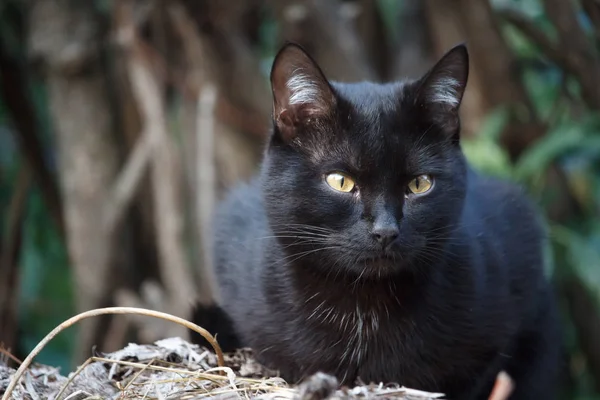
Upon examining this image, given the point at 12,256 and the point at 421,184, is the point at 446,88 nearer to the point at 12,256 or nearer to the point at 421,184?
the point at 421,184

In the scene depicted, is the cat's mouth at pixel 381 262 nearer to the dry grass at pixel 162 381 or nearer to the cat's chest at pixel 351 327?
the cat's chest at pixel 351 327

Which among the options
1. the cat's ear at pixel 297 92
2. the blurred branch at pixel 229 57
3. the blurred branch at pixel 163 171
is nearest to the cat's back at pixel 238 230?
the cat's ear at pixel 297 92

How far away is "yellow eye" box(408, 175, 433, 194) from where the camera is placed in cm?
172

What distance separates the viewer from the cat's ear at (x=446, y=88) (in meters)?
1.73

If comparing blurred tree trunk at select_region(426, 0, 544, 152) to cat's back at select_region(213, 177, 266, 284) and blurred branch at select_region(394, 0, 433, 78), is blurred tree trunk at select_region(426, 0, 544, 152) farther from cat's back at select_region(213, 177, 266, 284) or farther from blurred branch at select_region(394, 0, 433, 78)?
cat's back at select_region(213, 177, 266, 284)

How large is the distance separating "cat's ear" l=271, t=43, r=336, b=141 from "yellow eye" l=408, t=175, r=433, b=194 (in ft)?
0.81

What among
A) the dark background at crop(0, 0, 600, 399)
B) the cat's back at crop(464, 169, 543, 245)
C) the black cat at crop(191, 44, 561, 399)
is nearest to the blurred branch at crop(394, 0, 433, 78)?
the dark background at crop(0, 0, 600, 399)

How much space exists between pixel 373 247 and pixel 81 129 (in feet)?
7.39

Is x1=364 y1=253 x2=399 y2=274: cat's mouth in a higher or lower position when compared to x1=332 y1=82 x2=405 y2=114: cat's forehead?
lower

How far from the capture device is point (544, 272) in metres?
2.37

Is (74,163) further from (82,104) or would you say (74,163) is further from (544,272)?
(544,272)

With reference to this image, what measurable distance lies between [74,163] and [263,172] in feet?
6.23

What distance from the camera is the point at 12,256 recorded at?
12.8ft

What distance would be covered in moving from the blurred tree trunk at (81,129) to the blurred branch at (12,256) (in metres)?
0.38
